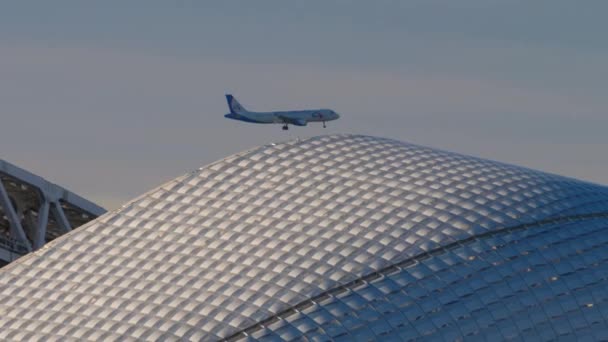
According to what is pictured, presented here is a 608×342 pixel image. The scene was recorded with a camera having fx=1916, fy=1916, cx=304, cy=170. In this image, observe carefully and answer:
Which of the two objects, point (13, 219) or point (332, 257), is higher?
point (332, 257)

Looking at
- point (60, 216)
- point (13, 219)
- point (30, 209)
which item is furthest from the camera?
point (30, 209)

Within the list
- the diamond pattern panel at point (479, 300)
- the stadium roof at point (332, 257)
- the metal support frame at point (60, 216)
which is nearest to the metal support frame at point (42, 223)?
the metal support frame at point (60, 216)

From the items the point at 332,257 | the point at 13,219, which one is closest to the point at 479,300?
the point at 332,257

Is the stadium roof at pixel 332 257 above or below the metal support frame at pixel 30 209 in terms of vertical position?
above

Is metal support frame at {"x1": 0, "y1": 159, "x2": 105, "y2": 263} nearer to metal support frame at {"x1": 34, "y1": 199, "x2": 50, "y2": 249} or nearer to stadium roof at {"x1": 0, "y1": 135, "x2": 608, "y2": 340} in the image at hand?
metal support frame at {"x1": 34, "y1": 199, "x2": 50, "y2": 249}

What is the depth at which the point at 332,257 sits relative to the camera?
109 metres

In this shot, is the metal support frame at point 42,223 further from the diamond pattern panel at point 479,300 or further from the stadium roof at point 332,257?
the diamond pattern panel at point 479,300

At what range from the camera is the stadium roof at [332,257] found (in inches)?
4085

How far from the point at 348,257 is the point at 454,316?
8.14 metres

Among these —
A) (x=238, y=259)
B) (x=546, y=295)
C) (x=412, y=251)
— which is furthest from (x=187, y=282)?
(x=546, y=295)

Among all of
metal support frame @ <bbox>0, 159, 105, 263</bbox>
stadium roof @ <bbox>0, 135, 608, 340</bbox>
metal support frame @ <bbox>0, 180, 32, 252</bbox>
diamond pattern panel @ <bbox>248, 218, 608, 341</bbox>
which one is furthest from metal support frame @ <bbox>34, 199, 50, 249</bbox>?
diamond pattern panel @ <bbox>248, 218, 608, 341</bbox>

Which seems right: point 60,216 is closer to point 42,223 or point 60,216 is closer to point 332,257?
point 42,223

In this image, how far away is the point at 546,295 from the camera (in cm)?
10606

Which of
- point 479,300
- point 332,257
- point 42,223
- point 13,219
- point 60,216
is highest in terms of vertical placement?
point 332,257
